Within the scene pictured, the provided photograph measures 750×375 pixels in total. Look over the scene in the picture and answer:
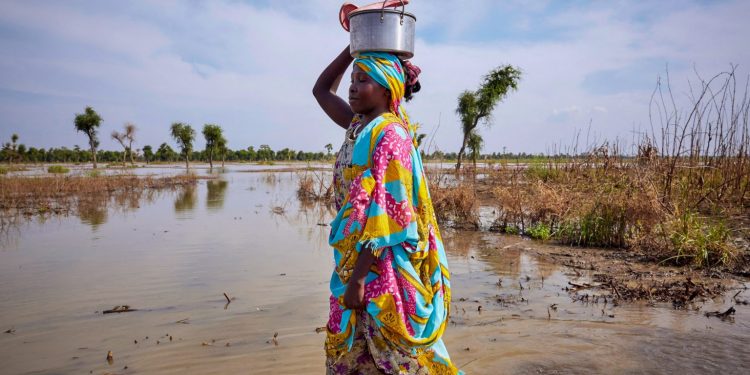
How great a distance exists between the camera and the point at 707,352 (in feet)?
9.70

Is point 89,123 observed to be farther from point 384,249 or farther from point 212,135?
point 384,249

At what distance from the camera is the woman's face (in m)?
1.63

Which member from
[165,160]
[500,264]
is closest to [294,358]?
[500,264]

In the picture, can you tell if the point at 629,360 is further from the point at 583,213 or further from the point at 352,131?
the point at 583,213

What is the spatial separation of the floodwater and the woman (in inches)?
54.5

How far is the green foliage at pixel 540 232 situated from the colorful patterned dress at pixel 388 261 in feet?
18.4

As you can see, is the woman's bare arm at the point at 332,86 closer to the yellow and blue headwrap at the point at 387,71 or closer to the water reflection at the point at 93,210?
the yellow and blue headwrap at the point at 387,71

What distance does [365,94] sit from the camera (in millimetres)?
1627

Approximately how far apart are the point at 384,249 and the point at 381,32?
0.72 meters

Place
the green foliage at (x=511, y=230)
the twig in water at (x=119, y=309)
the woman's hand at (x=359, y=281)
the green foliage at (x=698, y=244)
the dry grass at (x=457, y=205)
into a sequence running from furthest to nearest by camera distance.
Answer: the dry grass at (x=457, y=205)
the green foliage at (x=511, y=230)
the green foliage at (x=698, y=244)
the twig in water at (x=119, y=309)
the woman's hand at (x=359, y=281)

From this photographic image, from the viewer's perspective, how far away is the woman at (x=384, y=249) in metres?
1.51

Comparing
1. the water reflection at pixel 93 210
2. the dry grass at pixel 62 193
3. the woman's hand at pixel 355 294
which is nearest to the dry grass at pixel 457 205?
the water reflection at pixel 93 210

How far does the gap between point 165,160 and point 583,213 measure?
6897 cm

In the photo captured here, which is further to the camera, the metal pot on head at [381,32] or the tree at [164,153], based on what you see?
the tree at [164,153]
